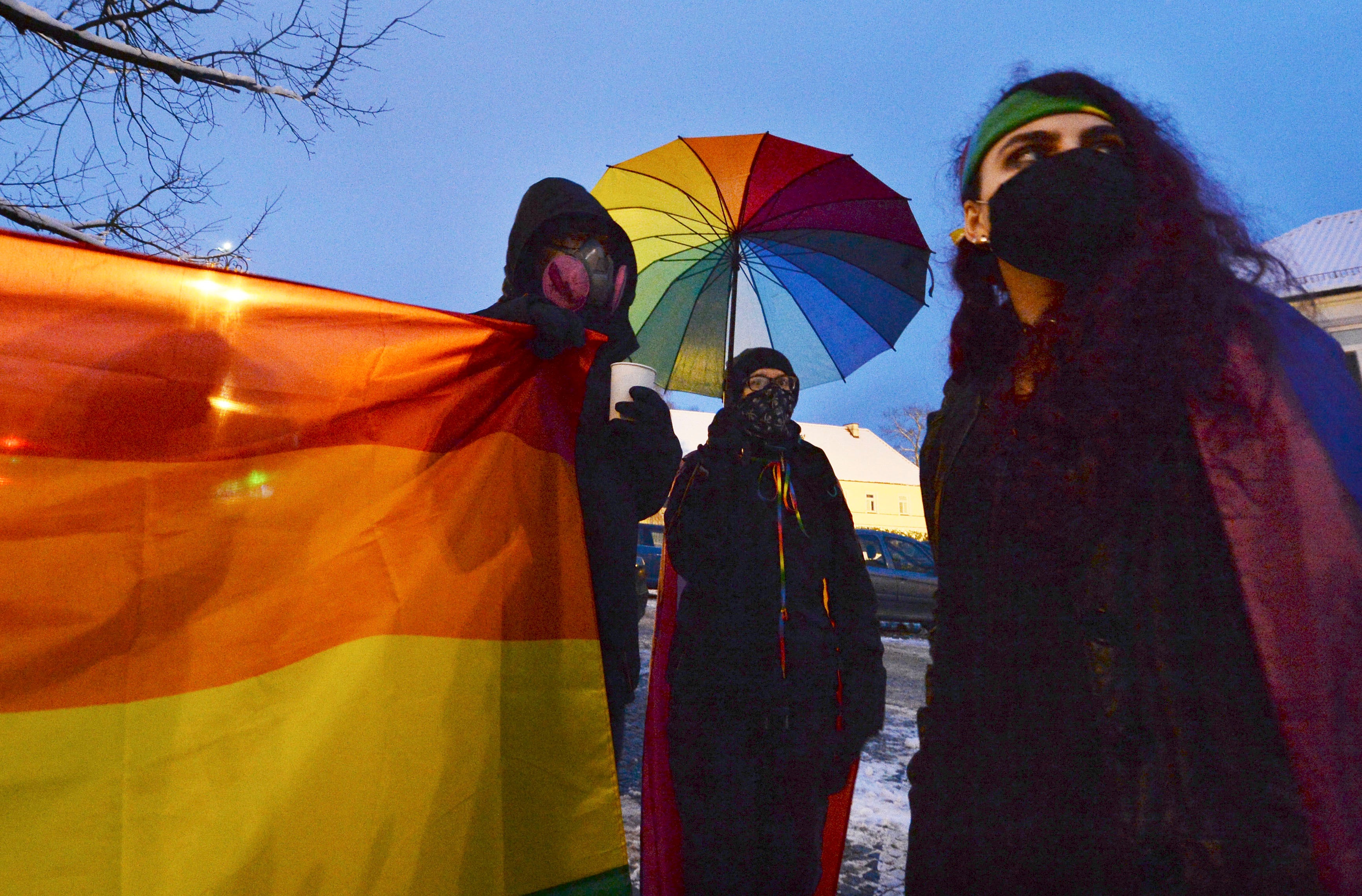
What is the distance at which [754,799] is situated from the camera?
2586 millimetres

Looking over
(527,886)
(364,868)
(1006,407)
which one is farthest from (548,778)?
(1006,407)

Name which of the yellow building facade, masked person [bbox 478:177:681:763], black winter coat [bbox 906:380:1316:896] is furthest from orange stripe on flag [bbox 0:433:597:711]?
the yellow building facade

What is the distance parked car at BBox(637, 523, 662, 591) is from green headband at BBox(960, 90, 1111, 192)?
979cm

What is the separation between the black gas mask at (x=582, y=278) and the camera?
2508 millimetres

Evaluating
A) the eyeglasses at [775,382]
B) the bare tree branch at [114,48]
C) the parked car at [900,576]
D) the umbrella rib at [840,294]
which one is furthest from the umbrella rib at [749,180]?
the parked car at [900,576]

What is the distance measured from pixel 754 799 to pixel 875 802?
5.46ft

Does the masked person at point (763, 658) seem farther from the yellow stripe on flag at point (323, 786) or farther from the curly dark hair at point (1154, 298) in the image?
the curly dark hair at point (1154, 298)

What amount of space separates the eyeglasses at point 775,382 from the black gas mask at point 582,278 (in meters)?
0.85

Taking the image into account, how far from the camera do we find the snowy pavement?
3064mm

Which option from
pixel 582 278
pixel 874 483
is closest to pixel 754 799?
pixel 582 278

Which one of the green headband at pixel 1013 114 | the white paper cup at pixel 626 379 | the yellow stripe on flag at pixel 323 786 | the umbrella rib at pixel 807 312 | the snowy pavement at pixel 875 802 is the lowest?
the snowy pavement at pixel 875 802

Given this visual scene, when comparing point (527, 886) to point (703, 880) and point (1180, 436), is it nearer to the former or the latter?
point (703, 880)

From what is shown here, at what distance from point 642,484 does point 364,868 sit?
4.62 ft

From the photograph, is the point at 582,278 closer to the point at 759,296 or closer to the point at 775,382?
the point at 775,382
